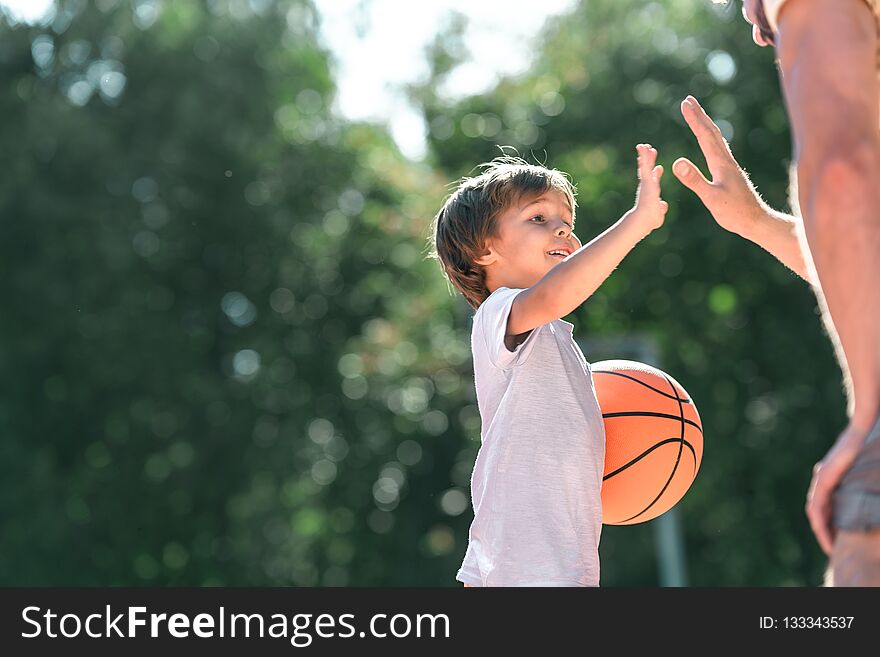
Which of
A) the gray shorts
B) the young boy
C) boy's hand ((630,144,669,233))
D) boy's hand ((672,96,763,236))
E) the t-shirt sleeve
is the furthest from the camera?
the t-shirt sleeve

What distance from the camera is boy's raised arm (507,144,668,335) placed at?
360 cm

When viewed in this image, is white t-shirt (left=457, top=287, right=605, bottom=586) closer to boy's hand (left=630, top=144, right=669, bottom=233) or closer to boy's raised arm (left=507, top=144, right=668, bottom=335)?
boy's raised arm (left=507, top=144, right=668, bottom=335)

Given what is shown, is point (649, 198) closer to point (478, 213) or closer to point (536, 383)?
point (536, 383)

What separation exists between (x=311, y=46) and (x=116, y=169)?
5800 mm

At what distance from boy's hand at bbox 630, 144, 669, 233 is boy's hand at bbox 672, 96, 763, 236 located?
0.40 feet

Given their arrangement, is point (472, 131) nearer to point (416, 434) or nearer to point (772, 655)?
point (416, 434)

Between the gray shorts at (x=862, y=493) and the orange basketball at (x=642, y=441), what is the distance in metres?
2.17

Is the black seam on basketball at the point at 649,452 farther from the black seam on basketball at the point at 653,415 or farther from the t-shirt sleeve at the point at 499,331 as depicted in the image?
the t-shirt sleeve at the point at 499,331

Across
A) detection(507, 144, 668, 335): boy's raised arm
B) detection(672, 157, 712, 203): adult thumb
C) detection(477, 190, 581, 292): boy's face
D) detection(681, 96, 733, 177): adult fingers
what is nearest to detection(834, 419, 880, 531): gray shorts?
detection(507, 144, 668, 335): boy's raised arm

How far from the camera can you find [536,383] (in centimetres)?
404

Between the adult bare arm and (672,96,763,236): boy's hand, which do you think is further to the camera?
(672,96,763,236): boy's hand

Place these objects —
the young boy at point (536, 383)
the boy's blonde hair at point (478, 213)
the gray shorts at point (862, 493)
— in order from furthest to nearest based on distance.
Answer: the boy's blonde hair at point (478, 213) → the young boy at point (536, 383) → the gray shorts at point (862, 493)

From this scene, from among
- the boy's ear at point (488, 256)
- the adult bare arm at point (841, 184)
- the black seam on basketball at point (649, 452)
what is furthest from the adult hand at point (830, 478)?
the boy's ear at point (488, 256)

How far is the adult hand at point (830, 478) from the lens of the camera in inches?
86.9
